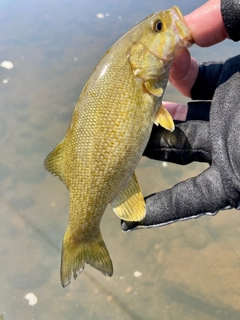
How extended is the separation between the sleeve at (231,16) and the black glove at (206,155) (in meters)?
0.21

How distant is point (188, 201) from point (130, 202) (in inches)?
9.6

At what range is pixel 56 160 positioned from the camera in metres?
1.46

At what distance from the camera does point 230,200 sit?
1.45 metres

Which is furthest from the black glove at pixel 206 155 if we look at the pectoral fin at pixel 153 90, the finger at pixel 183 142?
the pectoral fin at pixel 153 90

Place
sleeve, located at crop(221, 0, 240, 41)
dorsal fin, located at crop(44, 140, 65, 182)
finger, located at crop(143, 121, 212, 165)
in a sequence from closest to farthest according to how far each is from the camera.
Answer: sleeve, located at crop(221, 0, 240, 41)
dorsal fin, located at crop(44, 140, 65, 182)
finger, located at crop(143, 121, 212, 165)

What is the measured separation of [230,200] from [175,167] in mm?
1104

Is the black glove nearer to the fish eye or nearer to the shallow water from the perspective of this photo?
the fish eye

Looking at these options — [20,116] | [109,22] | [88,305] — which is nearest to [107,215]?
[88,305]

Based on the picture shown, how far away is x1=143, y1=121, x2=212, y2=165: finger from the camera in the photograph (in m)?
1.60

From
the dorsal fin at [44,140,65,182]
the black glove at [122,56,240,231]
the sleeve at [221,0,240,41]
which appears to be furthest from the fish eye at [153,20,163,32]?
the dorsal fin at [44,140,65,182]

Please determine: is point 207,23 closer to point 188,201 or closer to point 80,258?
point 188,201

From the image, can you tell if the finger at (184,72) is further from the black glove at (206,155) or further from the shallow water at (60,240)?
the shallow water at (60,240)

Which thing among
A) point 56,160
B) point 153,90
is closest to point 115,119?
point 153,90

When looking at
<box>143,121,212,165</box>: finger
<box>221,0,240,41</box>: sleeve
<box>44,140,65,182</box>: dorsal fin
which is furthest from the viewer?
<box>143,121,212,165</box>: finger
